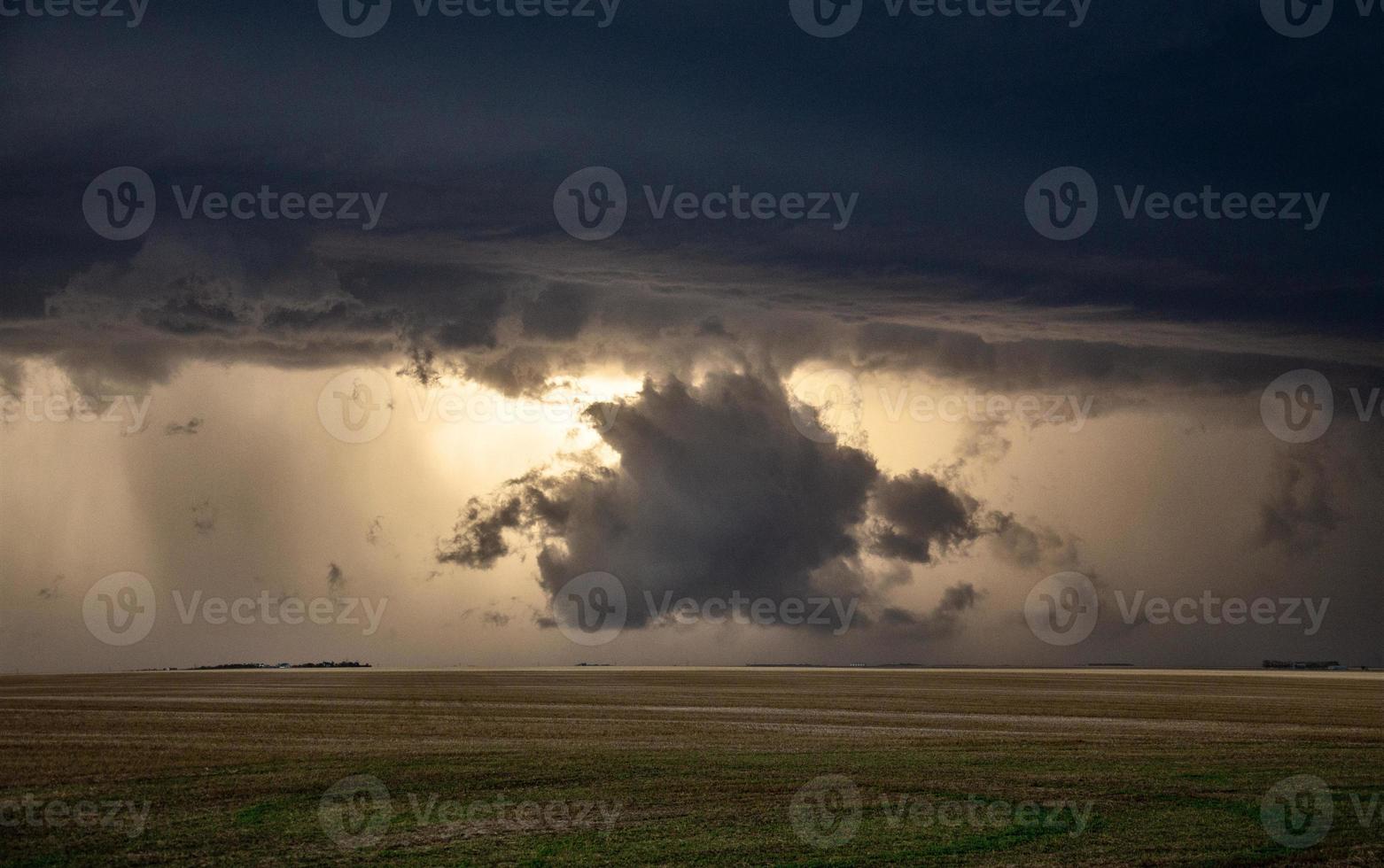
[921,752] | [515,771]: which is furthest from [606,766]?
[921,752]

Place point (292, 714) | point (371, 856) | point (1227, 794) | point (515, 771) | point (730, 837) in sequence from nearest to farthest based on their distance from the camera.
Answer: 1. point (371, 856)
2. point (730, 837)
3. point (1227, 794)
4. point (515, 771)
5. point (292, 714)

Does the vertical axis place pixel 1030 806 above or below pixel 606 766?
below

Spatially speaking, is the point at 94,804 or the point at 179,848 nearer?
the point at 179,848

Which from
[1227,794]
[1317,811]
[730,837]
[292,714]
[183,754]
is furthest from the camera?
[292,714]

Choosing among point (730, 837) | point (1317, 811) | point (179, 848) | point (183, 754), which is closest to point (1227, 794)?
point (1317, 811)

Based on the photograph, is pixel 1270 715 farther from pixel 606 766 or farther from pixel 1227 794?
pixel 606 766

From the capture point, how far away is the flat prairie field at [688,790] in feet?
85.7

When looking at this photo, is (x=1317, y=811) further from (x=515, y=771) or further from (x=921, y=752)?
(x=515, y=771)

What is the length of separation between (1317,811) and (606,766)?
21350 millimetres

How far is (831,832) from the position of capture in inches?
1102

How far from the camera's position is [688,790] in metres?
34.2

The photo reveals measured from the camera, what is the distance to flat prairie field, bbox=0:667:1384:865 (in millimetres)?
26109

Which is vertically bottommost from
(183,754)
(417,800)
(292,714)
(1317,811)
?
(1317,811)

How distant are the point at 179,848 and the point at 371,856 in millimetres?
4337
